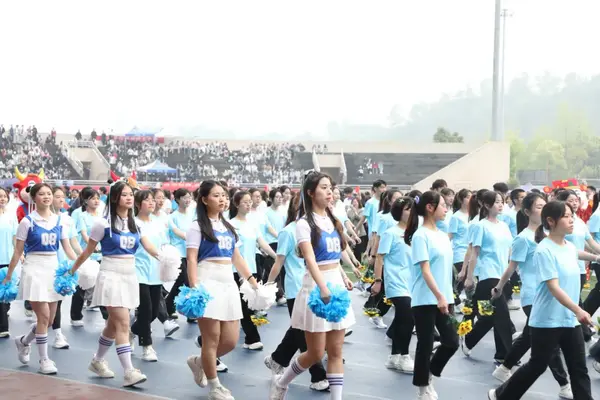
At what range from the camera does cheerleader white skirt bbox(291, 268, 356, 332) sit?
6.30 m

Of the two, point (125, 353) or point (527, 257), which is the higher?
point (527, 257)

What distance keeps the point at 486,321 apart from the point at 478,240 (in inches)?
31.7

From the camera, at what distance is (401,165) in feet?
166

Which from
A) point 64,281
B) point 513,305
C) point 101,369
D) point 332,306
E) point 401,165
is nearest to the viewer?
point 332,306

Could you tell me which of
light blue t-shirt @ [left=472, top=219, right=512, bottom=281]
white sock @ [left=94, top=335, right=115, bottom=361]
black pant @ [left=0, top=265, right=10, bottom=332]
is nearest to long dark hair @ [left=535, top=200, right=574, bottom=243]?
light blue t-shirt @ [left=472, top=219, right=512, bottom=281]

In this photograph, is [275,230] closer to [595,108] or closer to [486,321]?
[486,321]

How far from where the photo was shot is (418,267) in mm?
6992

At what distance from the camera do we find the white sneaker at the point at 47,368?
8.27 m

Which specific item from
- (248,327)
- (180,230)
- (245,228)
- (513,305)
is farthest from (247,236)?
(513,305)

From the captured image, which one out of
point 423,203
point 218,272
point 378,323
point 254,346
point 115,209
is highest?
point 423,203

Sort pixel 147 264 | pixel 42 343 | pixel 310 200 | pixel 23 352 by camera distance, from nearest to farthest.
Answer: pixel 310 200
pixel 42 343
pixel 23 352
pixel 147 264

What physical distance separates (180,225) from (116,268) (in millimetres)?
3830

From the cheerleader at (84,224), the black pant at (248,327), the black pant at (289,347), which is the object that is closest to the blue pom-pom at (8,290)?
the cheerleader at (84,224)

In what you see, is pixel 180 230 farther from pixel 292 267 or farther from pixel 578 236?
pixel 578 236
